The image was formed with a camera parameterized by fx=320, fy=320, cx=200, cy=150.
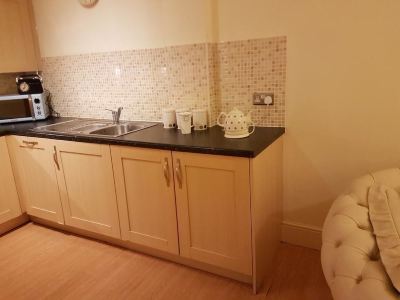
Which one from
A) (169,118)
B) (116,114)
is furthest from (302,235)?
(116,114)

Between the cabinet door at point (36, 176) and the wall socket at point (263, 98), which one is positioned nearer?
the wall socket at point (263, 98)

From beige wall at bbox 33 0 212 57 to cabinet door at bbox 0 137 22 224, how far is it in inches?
39.4

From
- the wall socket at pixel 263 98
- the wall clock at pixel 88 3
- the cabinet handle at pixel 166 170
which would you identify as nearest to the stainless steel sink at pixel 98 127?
the cabinet handle at pixel 166 170

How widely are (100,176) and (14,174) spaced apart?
979mm

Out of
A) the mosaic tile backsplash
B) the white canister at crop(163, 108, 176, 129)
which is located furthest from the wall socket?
the white canister at crop(163, 108, 176, 129)

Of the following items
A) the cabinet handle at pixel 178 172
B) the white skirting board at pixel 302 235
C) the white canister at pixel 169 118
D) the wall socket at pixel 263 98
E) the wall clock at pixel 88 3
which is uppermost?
the wall clock at pixel 88 3

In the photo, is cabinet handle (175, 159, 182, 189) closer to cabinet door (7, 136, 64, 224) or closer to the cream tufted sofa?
the cream tufted sofa

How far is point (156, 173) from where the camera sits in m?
1.93

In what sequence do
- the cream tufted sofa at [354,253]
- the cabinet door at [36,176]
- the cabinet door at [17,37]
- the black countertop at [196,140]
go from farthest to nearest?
the cabinet door at [17,37] → the cabinet door at [36,176] → the black countertop at [196,140] → the cream tufted sofa at [354,253]

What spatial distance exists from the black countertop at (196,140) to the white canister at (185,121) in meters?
0.04

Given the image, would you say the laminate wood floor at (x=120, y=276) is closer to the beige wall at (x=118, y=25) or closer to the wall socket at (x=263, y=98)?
the wall socket at (x=263, y=98)

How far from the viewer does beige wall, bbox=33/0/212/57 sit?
2.10 m

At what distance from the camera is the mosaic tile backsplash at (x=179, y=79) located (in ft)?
6.77

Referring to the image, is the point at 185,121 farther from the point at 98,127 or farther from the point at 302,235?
the point at 302,235
